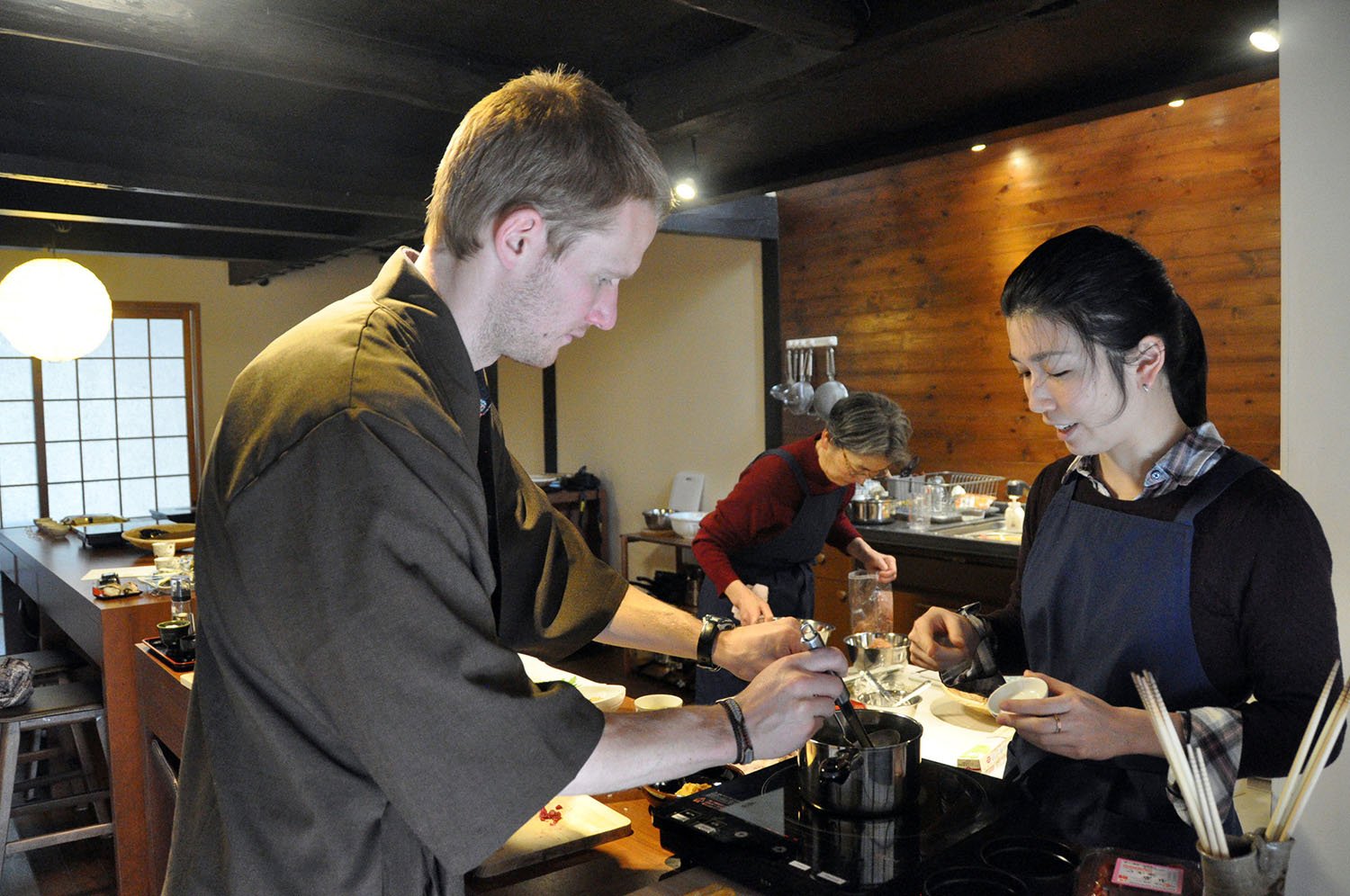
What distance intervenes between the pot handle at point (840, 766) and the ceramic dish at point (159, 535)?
412 centimetres

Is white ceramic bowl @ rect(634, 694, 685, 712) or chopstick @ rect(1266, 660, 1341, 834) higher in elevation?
chopstick @ rect(1266, 660, 1341, 834)

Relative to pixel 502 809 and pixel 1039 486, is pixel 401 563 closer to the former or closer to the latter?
pixel 502 809

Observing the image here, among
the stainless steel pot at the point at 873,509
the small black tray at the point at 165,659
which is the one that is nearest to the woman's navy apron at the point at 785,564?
the stainless steel pot at the point at 873,509

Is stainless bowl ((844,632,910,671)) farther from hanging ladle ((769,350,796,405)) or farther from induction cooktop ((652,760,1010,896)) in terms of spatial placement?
hanging ladle ((769,350,796,405))

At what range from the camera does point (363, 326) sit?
1.09 metres

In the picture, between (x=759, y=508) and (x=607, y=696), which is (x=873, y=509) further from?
(x=607, y=696)

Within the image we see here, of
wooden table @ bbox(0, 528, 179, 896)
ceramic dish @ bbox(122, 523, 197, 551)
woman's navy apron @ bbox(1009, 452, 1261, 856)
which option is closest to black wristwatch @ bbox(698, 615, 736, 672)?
woman's navy apron @ bbox(1009, 452, 1261, 856)

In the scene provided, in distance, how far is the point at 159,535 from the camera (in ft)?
16.2

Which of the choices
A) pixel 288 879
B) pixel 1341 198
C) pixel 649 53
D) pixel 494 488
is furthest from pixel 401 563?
pixel 649 53

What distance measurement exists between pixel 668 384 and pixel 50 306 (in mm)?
3536

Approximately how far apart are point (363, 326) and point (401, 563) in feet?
0.97

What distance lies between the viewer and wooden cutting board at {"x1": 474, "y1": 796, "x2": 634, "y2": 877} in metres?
1.44

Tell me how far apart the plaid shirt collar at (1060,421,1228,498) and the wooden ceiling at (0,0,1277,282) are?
1.27 meters

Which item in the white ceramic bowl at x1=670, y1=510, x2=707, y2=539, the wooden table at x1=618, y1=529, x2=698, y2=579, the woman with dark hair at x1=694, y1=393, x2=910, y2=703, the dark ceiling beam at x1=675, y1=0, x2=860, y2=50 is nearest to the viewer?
the dark ceiling beam at x1=675, y1=0, x2=860, y2=50
